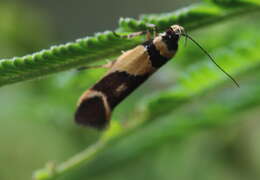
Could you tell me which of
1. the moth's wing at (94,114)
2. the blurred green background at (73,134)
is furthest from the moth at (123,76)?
Answer: the blurred green background at (73,134)

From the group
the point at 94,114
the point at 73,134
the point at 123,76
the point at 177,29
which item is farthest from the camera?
the point at 73,134

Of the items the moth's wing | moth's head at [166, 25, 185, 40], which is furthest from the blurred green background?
moth's head at [166, 25, 185, 40]

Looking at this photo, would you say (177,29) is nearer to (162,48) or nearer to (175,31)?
(175,31)

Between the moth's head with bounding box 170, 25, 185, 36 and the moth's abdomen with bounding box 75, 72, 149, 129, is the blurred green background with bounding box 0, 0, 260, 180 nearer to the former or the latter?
the moth's abdomen with bounding box 75, 72, 149, 129

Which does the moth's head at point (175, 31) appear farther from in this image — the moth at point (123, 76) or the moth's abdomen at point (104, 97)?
the moth's abdomen at point (104, 97)

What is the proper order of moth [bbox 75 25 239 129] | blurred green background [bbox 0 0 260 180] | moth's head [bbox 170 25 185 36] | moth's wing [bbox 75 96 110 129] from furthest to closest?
blurred green background [bbox 0 0 260 180] → moth's wing [bbox 75 96 110 129] → moth [bbox 75 25 239 129] → moth's head [bbox 170 25 185 36]

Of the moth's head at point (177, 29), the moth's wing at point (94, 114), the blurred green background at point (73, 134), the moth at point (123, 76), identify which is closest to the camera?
the moth's head at point (177, 29)

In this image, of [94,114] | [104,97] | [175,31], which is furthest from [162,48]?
[94,114]

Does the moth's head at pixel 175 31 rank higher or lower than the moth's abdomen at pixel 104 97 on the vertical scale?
higher

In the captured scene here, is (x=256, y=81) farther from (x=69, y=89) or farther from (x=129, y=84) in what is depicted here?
(x=69, y=89)
